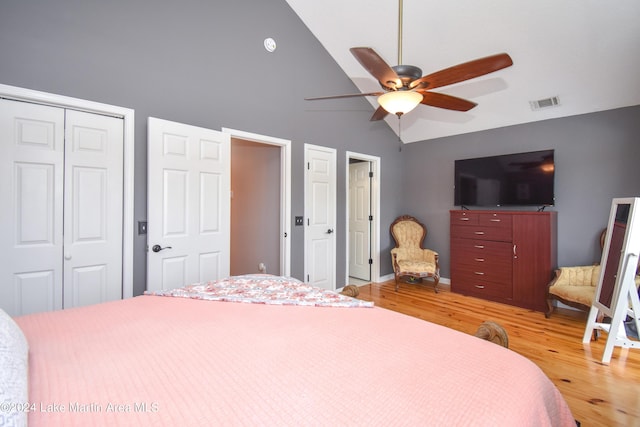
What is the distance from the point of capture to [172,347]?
105 centimetres

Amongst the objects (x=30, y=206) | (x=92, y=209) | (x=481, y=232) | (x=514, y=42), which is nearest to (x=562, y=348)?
(x=481, y=232)

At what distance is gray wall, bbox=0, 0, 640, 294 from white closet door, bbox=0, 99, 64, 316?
0.25 metres

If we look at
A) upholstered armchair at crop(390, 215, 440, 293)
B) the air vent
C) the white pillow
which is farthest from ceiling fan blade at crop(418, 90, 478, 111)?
upholstered armchair at crop(390, 215, 440, 293)

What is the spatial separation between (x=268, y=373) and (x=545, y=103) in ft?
14.0

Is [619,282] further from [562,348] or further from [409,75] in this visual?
[409,75]

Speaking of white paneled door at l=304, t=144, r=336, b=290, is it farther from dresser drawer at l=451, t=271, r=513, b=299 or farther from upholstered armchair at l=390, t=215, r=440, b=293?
dresser drawer at l=451, t=271, r=513, b=299

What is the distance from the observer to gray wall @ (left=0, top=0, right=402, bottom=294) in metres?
2.04

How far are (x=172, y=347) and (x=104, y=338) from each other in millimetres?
301

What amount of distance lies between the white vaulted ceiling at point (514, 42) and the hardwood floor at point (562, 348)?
8.14 ft

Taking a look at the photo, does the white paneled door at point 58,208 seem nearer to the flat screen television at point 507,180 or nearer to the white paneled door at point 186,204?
the white paneled door at point 186,204

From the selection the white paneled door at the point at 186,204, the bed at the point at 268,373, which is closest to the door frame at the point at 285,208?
the white paneled door at the point at 186,204

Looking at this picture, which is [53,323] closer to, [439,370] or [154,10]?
[439,370]

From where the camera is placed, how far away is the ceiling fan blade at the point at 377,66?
181 cm

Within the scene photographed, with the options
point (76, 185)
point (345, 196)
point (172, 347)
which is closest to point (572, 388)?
point (172, 347)
